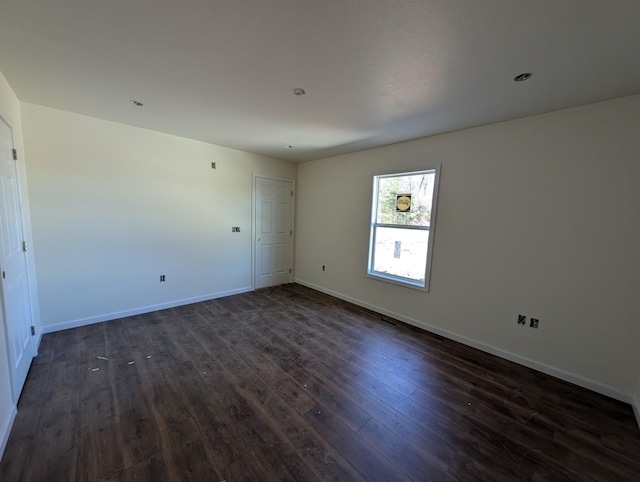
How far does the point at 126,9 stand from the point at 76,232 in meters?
2.74

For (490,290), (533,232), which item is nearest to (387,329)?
(490,290)

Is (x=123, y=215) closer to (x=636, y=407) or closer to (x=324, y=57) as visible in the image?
(x=324, y=57)

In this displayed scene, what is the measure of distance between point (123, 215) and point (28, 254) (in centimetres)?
94

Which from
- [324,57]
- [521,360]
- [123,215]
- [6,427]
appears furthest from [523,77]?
[123,215]

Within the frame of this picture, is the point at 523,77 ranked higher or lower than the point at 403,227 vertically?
higher

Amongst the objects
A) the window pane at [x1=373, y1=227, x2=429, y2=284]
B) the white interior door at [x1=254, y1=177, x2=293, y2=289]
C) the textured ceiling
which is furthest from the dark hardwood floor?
the textured ceiling

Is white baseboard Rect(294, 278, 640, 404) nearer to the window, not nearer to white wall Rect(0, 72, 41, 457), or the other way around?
the window

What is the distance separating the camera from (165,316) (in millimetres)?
3426

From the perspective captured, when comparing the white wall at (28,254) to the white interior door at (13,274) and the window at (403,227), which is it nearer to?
the white interior door at (13,274)

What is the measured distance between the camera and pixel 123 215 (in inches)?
127

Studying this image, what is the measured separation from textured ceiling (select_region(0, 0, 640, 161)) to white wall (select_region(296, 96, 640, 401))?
0.30 meters

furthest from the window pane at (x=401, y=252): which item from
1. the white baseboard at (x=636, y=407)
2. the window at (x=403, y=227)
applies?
the white baseboard at (x=636, y=407)

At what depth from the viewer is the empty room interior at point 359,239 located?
1.45 meters

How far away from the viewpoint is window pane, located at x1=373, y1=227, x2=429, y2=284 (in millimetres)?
3355
